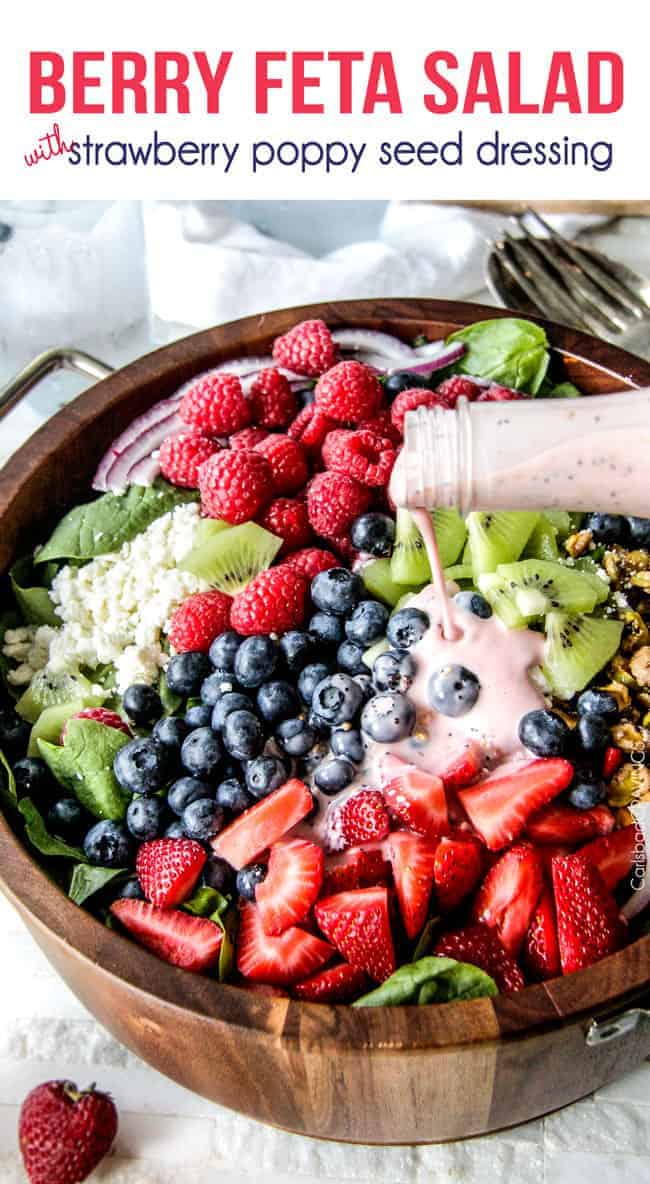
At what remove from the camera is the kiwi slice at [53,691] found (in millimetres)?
2295

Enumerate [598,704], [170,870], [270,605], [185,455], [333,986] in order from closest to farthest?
[333,986] → [170,870] → [598,704] → [270,605] → [185,455]

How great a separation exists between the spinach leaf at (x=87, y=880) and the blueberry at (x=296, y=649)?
1.49ft

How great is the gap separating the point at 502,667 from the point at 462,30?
5.64 feet

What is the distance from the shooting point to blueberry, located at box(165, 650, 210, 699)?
7.15 ft

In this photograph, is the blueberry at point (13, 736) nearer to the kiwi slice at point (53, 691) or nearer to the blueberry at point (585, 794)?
the kiwi slice at point (53, 691)

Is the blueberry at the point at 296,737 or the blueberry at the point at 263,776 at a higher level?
the blueberry at the point at 296,737

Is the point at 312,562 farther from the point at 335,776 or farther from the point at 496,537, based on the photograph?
the point at 335,776

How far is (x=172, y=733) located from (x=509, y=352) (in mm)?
1123

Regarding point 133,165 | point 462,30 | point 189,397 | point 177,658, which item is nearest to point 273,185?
point 133,165

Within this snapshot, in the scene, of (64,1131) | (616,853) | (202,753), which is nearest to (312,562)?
(202,753)

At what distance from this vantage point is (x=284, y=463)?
7.98 ft

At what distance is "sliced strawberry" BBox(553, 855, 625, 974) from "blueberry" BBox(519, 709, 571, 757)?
0.18m

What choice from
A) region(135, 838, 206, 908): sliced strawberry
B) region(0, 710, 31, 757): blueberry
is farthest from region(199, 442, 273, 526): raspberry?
region(135, 838, 206, 908): sliced strawberry

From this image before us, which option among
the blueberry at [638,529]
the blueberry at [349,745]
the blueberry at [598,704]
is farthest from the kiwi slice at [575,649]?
the blueberry at [349,745]
